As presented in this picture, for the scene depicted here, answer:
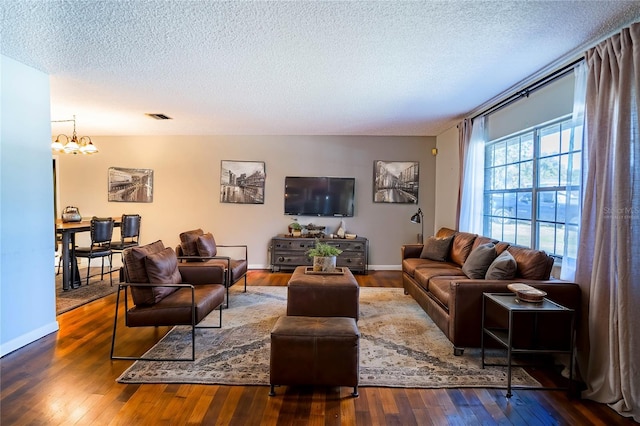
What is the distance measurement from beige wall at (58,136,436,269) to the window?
1839 millimetres

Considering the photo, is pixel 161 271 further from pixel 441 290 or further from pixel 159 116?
pixel 159 116

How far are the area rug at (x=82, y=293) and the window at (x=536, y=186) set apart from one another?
5.23 meters

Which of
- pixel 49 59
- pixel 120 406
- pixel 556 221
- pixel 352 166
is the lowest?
pixel 120 406

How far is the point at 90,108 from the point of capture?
4.48 metres

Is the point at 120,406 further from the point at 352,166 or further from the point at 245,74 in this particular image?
the point at 352,166

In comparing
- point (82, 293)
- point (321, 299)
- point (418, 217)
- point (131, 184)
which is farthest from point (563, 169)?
point (131, 184)

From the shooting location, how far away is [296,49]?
2.70 m

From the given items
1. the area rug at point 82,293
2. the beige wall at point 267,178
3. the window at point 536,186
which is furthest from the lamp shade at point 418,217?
the area rug at point 82,293

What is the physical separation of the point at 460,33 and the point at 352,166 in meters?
3.81

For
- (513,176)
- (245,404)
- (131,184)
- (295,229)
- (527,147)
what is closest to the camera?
(245,404)

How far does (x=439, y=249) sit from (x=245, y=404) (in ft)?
11.0

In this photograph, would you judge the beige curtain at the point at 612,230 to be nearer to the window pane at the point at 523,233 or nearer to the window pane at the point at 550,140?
the window pane at the point at 550,140

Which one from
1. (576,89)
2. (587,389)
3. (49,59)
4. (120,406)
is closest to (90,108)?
(49,59)

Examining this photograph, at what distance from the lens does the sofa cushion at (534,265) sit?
9.20 ft
